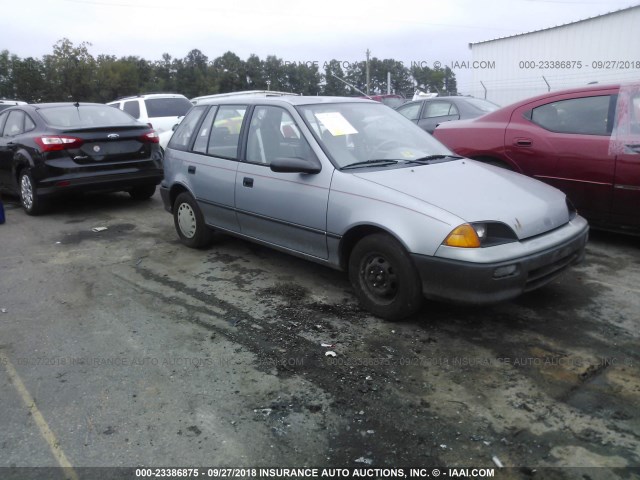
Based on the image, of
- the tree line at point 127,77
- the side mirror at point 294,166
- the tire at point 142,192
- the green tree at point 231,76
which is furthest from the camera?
the green tree at point 231,76

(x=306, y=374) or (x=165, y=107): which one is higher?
(x=165, y=107)

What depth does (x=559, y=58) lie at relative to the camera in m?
19.8

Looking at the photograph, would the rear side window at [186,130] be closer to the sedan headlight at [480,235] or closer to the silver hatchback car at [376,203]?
the silver hatchback car at [376,203]

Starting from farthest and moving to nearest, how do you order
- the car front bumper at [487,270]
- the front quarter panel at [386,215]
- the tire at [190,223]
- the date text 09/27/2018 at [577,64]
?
the date text 09/27/2018 at [577,64] < the tire at [190,223] < the front quarter panel at [386,215] < the car front bumper at [487,270]

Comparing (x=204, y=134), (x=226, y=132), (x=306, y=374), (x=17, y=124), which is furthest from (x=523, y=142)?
(x=17, y=124)

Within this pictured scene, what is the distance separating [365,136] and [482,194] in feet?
3.94

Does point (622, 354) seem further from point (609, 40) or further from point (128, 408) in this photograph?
point (609, 40)

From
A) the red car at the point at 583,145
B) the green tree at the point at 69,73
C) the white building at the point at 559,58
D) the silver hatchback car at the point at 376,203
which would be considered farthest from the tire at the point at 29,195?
the green tree at the point at 69,73

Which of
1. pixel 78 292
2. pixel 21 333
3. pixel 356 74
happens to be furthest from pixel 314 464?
pixel 356 74

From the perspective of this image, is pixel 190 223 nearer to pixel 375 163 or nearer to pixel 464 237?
pixel 375 163

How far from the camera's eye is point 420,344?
3.50 m

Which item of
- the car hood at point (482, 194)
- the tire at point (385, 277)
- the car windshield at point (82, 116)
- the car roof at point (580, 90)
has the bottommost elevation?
the tire at point (385, 277)

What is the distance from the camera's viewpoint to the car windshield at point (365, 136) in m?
4.23

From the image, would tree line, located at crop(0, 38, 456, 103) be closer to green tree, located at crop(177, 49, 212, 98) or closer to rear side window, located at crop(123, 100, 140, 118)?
green tree, located at crop(177, 49, 212, 98)
